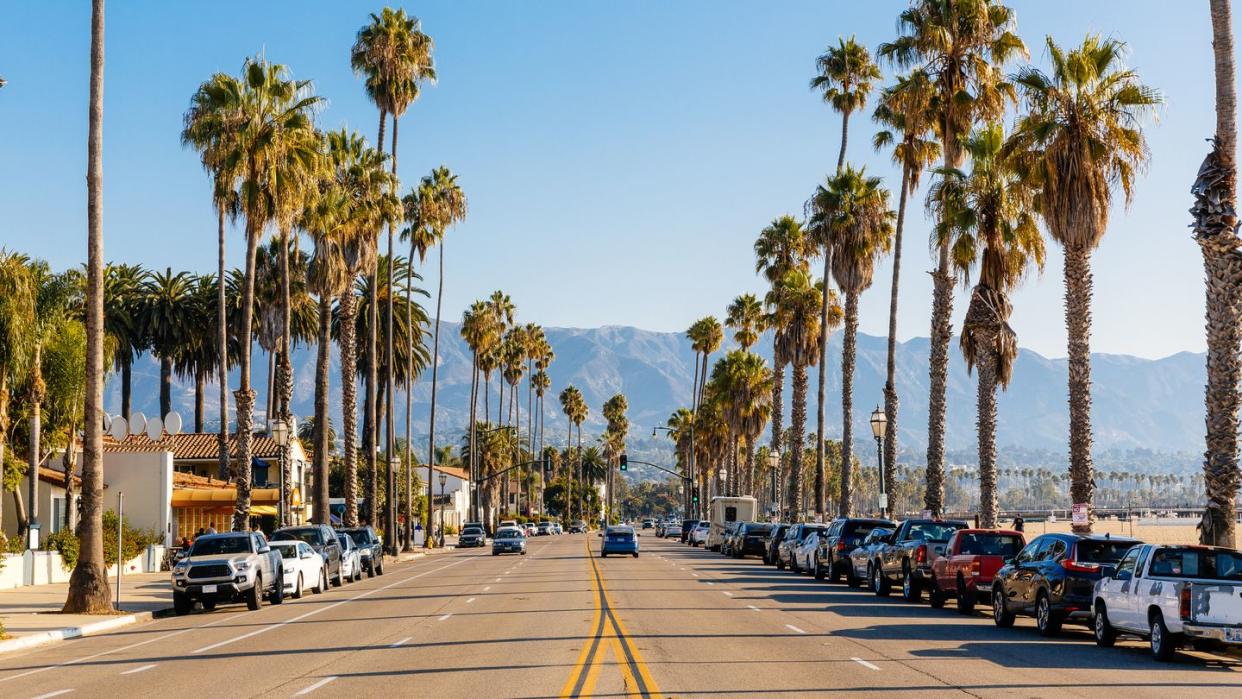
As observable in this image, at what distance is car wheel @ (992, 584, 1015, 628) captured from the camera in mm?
23328

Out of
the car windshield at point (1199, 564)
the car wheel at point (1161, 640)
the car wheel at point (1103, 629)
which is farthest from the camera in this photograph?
the car wheel at point (1103, 629)

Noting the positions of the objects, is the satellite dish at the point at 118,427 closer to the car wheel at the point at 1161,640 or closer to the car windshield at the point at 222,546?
the car windshield at the point at 222,546

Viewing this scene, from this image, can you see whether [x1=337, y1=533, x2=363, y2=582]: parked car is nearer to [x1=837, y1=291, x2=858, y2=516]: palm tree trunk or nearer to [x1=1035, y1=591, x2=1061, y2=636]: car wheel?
[x1=837, y1=291, x2=858, y2=516]: palm tree trunk

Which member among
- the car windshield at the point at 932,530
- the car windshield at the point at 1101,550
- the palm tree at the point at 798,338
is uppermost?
the palm tree at the point at 798,338

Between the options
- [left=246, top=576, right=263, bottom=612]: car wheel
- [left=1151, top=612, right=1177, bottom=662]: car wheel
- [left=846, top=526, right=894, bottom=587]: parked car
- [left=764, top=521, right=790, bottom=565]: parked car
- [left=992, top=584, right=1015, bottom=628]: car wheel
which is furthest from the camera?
[left=764, top=521, right=790, bottom=565]: parked car

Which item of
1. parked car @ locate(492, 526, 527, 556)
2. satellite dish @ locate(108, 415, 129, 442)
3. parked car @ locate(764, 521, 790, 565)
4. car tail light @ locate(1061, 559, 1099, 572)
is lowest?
parked car @ locate(492, 526, 527, 556)

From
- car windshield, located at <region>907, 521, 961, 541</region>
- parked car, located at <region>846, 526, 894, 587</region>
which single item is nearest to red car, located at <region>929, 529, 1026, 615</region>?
car windshield, located at <region>907, 521, 961, 541</region>

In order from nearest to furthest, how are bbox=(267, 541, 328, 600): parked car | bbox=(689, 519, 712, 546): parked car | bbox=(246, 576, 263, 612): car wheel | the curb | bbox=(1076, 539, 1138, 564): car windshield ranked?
bbox=(1076, 539, 1138, 564): car windshield
the curb
bbox=(246, 576, 263, 612): car wheel
bbox=(267, 541, 328, 600): parked car
bbox=(689, 519, 712, 546): parked car

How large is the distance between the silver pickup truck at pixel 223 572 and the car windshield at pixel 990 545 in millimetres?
15911

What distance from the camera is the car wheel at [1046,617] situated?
21475mm

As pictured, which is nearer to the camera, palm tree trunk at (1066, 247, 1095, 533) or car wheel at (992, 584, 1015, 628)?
car wheel at (992, 584, 1015, 628)

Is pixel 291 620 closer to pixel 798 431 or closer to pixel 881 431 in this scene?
pixel 881 431

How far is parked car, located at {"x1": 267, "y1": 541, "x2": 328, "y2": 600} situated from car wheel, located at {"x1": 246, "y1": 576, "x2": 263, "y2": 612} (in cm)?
193

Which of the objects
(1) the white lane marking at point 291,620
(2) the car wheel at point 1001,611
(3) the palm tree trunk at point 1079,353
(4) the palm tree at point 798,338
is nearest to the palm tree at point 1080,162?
(3) the palm tree trunk at point 1079,353
